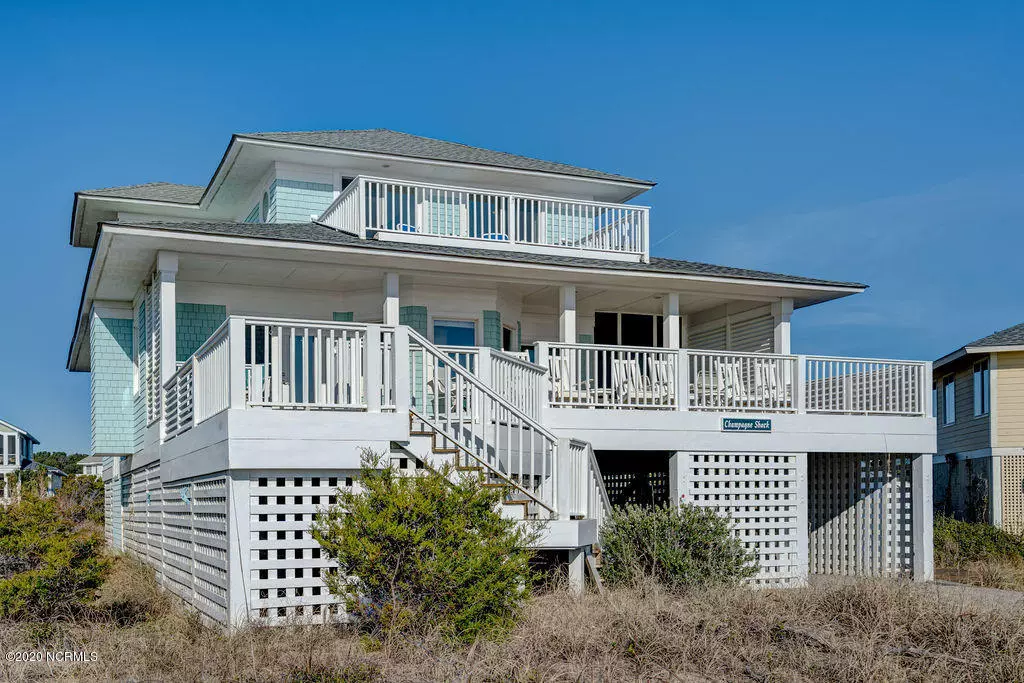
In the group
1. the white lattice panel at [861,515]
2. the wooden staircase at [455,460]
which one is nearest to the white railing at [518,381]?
the wooden staircase at [455,460]

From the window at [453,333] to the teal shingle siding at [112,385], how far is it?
19.7 feet

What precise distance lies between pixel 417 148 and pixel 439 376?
6.67m

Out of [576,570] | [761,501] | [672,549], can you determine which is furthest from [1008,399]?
[576,570]

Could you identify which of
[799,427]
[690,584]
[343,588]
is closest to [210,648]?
[343,588]

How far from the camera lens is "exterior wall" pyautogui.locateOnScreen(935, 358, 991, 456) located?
30.6 meters

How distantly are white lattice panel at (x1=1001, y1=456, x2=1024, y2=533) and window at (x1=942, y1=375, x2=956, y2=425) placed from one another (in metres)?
3.83

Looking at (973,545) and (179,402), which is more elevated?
(179,402)

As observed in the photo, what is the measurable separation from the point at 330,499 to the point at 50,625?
115 inches

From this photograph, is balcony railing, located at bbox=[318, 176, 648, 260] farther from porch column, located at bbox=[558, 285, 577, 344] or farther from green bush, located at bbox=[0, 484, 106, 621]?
green bush, located at bbox=[0, 484, 106, 621]

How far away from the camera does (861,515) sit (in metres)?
18.4

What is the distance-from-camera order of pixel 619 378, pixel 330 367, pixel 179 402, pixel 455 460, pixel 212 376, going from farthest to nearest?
pixel 619 378 < pixel 179 402 < pixel 212 376 < pixel 455 460 < pixel 330 367

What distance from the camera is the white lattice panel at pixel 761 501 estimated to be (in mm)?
16375

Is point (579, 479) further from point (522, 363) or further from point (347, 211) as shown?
point (347, 211)

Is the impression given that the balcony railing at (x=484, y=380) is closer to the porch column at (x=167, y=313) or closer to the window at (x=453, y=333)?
the porch column at (x=167, y=313)
